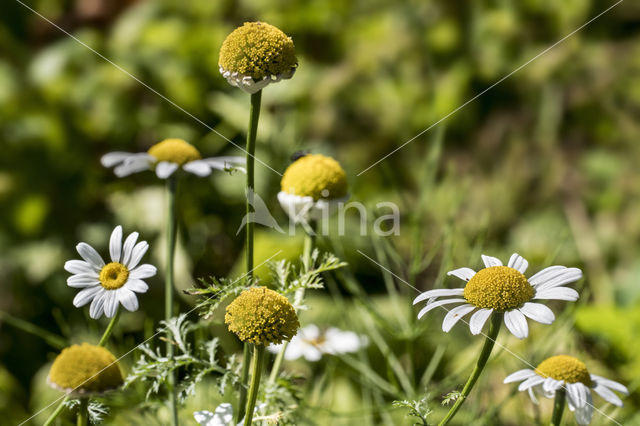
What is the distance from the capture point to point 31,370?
3.08ft

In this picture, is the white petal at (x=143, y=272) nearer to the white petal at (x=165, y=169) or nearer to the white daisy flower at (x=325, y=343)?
the white petal at (x=165, y=169)

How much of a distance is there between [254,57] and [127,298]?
144 millimetres

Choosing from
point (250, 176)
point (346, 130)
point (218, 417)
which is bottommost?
point (218, 417)

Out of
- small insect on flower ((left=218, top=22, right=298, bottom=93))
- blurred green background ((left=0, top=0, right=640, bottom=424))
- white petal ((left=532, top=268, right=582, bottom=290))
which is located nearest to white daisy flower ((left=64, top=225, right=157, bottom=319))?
small insect on flower ((left=218, top=22, right=298, bottom=93))

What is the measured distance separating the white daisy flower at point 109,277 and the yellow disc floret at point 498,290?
0.17m

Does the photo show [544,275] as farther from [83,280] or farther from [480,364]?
[83,280]

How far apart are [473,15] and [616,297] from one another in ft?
2.13

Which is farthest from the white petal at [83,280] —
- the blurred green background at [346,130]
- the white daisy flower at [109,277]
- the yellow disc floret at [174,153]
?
the blurred green background at [346,130]

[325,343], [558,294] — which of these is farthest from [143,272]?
[325,343]

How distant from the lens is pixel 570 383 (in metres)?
0.37

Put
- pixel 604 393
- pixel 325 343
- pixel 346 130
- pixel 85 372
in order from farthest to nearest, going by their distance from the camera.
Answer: pixel 346 130, pixel 325 343, pixel 604 393, pixel 85 372

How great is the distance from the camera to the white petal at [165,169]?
1.37 feet

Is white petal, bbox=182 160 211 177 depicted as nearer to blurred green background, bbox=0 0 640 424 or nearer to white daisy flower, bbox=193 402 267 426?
white daisy flower, bbox=193 402 267 426

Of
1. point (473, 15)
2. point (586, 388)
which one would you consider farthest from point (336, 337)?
point (473, 15)
